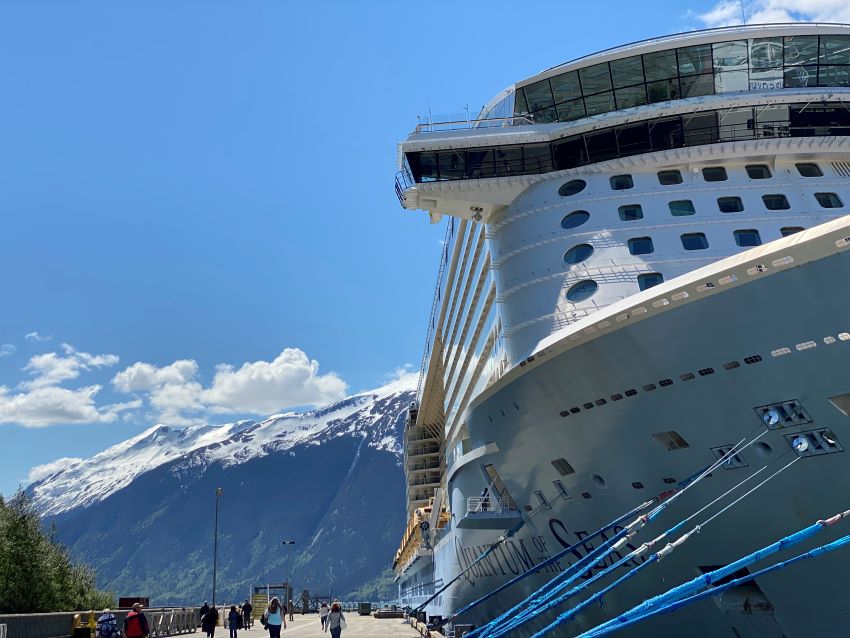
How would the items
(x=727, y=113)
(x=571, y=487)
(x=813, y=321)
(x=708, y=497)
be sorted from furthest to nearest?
(x=727, y=113)
(x=571, y=487)
(x=708, y=497)
(x=813, y=321)

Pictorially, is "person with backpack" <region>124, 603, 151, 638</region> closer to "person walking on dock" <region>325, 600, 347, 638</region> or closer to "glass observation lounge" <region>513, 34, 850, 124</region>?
"person walking on dock" <region>325, 600, 347, 638</region>

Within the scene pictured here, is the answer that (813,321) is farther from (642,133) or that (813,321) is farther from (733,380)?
(642,133)

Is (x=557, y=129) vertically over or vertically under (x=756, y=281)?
over

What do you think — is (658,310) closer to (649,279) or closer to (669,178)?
(649,279)

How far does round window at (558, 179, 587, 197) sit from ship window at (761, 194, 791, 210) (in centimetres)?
422

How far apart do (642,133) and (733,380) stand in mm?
10108

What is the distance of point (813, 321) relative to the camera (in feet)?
36.3

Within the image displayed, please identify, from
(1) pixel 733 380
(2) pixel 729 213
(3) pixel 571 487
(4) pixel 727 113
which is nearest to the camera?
(1) pixel 733 380

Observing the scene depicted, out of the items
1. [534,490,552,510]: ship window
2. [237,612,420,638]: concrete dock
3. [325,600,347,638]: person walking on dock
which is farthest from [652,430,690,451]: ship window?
[237,612,420,638]: concrete dock

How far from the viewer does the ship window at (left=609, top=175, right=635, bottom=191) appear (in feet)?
64.5

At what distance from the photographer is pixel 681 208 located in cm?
1867

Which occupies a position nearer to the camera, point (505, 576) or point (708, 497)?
point (708, 497)

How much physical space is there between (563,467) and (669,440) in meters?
3.15

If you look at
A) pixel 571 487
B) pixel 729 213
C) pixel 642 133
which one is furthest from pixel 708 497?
pixel 642 133
